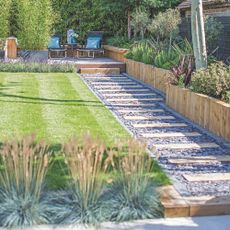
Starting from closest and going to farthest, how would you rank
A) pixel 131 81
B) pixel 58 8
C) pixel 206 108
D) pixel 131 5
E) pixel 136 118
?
1. pixel 206 108
2. pixel 136 118
3. pixel 131 81
4. pixel 131 5
5. pixel 58 8

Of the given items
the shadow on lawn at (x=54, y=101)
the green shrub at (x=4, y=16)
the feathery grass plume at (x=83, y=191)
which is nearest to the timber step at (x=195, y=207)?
the feathery grass plume at (x=83, y=191)

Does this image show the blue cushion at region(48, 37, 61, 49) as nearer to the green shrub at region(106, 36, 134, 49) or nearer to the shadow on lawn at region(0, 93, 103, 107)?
the green shrub at region(106, 36, 134, 49)

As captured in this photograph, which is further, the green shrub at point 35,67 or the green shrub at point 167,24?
the green shrub at point 35,67

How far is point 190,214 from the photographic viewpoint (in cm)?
426

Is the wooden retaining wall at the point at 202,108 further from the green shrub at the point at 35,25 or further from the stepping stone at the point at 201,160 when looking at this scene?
the green shrub at the point at 35,25

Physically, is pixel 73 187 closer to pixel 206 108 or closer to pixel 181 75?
pixel 206 108

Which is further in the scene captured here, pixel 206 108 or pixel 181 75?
pixel 181 75

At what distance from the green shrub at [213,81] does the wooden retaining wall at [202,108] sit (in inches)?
6.0

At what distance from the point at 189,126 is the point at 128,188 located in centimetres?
381

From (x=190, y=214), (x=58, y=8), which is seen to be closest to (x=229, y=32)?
(x=190, y=214)

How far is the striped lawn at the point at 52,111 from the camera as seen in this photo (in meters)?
7.12

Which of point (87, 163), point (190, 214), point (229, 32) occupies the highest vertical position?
point (229, 32)

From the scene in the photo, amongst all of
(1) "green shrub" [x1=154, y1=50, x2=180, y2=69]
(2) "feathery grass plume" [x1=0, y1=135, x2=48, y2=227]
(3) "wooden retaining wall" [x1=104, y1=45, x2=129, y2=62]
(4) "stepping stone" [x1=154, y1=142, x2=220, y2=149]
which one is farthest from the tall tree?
(3) "wooden retaining wall" [x1=104, y1=45, x2=129, y2=62]

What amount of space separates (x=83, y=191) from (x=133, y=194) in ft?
1.46
